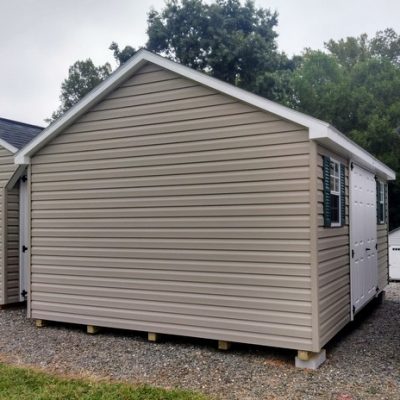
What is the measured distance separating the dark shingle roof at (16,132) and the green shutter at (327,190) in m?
5.81

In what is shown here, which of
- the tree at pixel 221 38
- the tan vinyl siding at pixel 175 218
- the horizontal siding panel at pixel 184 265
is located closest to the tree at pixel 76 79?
the tree at pixel 221 38

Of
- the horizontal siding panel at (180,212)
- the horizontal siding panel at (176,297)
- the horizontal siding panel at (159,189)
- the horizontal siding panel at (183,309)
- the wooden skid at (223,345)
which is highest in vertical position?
the horizontal siding panel at (159,189)

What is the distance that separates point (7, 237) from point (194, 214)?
440 centimetres

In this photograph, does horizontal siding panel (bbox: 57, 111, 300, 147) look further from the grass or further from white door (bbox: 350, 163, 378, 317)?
the grass

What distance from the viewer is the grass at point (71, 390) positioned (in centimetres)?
404

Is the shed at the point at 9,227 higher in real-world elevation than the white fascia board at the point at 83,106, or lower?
lower

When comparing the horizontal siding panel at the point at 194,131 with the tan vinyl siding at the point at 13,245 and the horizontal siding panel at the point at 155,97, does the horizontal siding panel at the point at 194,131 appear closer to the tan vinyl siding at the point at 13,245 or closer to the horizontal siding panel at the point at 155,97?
the horizontal siding panel at the point at 155,97

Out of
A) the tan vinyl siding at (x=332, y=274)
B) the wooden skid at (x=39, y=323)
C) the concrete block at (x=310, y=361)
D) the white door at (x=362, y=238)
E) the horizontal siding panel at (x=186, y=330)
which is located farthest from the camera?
the wooden skid at (x=39, y=323)

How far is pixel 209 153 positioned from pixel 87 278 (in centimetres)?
260

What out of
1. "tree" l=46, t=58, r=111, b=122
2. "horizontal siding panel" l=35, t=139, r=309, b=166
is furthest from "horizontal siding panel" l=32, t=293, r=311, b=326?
"tree" l=46, t=58, r=111, b=122

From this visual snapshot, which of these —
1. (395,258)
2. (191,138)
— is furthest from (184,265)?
(395,258)

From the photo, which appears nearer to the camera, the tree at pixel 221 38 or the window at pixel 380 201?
the window at pixel 380 201

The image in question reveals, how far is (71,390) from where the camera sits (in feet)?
13.8

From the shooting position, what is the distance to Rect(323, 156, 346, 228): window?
17.3 ft
